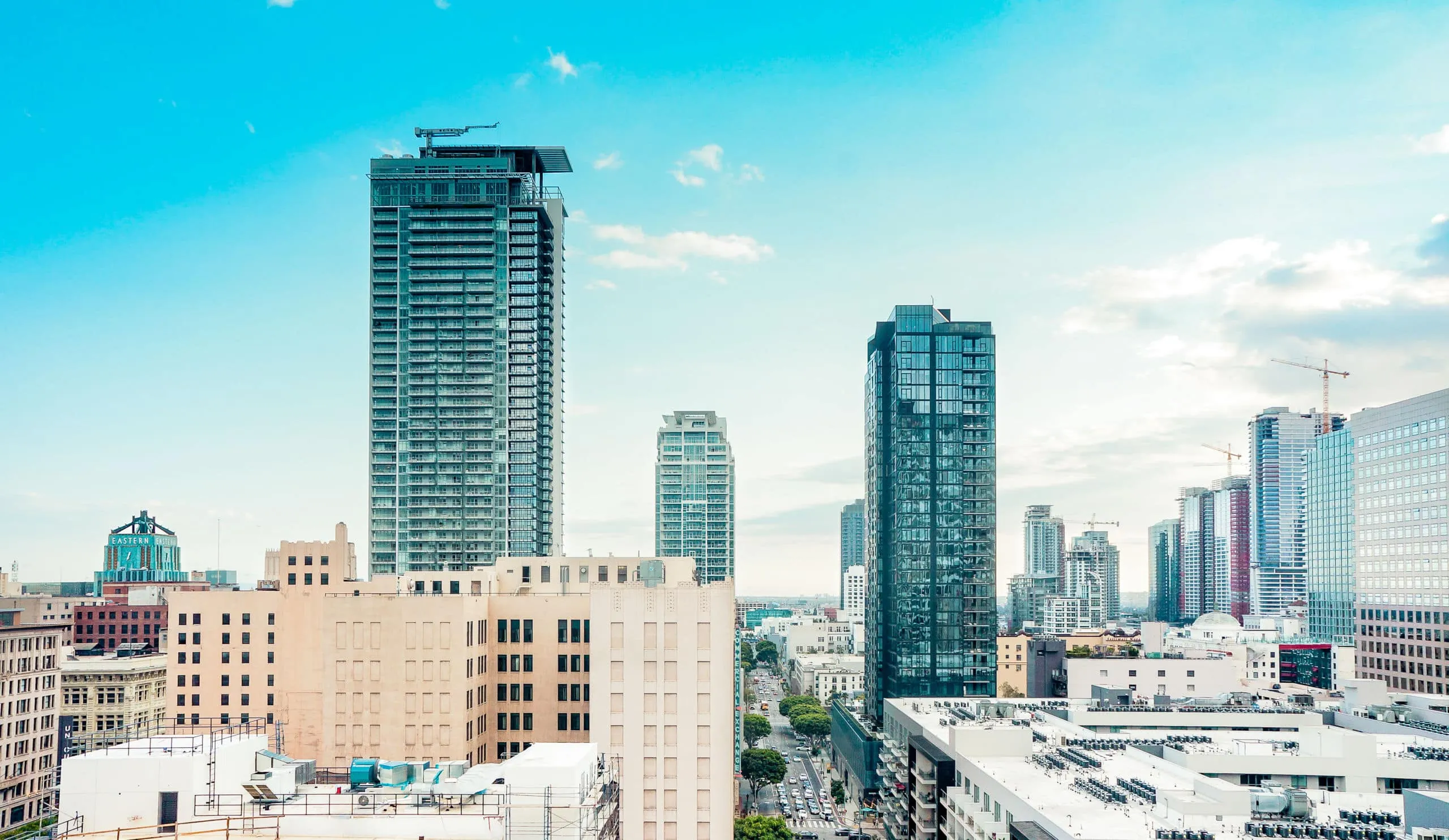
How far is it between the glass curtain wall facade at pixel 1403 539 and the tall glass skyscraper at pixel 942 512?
59.0 meters

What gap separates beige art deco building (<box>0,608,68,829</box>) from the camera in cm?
14012

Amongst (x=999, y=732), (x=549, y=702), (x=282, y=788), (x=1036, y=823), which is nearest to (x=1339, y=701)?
(x=999, y=732)

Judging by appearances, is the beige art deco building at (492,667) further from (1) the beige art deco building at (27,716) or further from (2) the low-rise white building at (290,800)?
(1) the beige art deco building at (27,716)

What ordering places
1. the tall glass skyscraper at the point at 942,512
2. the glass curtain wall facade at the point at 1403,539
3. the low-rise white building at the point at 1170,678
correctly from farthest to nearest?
the tall glass skyscraper at the point at 942,512 → the low-rise white building at the point at 1170,678 → the glass curtain wall facade at the point at 1403,539

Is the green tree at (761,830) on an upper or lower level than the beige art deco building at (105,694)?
lower

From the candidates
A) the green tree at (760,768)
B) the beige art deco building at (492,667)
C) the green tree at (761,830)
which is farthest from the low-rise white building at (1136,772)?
the green tree at (760,768)

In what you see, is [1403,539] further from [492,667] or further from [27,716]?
[27,716]

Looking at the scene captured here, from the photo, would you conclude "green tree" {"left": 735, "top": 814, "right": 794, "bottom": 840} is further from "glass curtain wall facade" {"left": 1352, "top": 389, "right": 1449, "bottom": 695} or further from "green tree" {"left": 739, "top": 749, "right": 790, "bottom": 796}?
"glass curtain wall facade" {"left": 1352, "top": 389, "right": 1449, "bottom": 695}

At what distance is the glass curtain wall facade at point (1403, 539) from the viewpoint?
15688 cm

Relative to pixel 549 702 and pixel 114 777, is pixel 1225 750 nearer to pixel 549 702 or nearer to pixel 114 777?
pixel 549 702

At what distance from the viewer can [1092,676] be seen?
172 m

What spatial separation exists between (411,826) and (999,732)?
66987 mm

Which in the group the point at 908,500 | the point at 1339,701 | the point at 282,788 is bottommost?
the point at 1339,701

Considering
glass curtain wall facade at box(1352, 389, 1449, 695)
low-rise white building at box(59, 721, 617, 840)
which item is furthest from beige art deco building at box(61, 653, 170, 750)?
glass curtain wall facade at box(1352, 389, 1449, 695)
